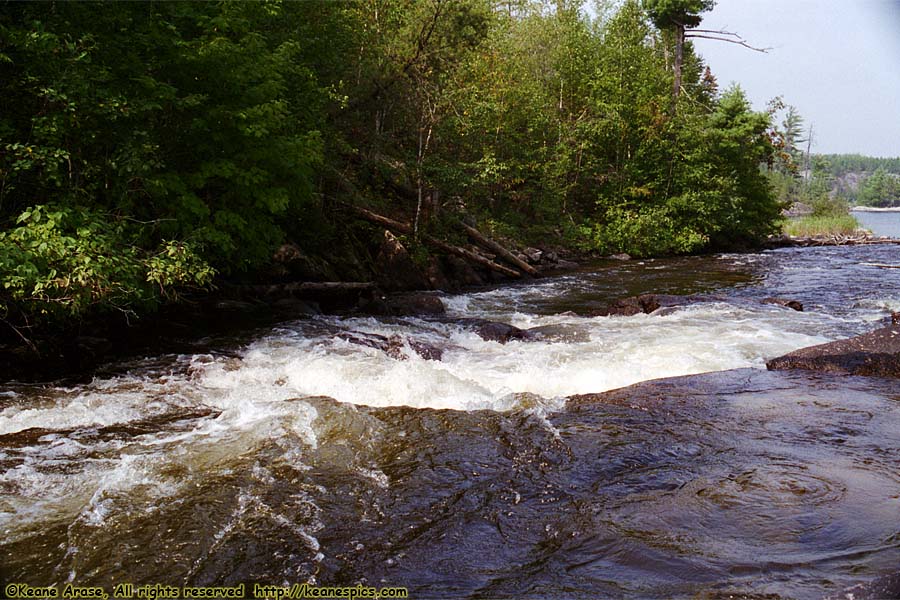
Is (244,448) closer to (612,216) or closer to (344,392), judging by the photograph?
(344,392)

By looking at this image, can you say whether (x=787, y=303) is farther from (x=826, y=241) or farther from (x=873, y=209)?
(x=873, y=209)

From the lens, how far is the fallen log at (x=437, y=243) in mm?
16344

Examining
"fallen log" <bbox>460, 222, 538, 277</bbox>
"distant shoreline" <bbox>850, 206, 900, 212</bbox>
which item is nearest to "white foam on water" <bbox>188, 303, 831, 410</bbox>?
"fallen log" <bbox>460, 222, 538, 277</bbox>

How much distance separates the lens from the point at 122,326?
977 centimetres

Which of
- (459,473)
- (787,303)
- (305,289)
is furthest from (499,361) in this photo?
(787,303)

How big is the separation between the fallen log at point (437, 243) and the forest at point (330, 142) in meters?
0.29

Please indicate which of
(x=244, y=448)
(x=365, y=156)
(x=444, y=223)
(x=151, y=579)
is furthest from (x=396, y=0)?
(x=151, y=579)

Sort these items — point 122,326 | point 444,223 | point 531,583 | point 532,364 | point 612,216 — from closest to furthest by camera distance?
point 531,583
point 532,364
point 122,326
point 444,223
point 612,216

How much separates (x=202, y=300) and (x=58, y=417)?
5.53 metres

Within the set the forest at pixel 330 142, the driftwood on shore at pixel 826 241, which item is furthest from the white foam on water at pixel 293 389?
the driftwood on shore at pixel 826 241

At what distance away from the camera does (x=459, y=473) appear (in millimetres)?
4984

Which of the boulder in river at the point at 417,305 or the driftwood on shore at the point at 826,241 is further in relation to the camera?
the driftwood on shore at the point at 826,241

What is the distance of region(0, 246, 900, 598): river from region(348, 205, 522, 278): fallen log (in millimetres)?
7696

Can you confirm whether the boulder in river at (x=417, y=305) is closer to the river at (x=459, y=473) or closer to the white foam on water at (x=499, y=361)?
the white foam on water at (x=499, y=361)
